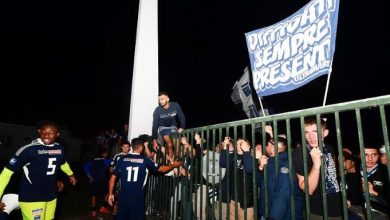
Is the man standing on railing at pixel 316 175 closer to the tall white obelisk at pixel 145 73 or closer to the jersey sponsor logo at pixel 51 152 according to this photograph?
the jersey sponsor logo at pixel 51 152

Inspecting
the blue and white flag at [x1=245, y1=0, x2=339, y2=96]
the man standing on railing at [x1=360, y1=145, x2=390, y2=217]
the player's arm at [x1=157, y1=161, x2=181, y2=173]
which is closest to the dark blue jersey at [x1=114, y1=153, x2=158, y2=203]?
the player's arm at [x1=157, y1=161, x2=181, y2=173]

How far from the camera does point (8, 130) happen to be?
104ft

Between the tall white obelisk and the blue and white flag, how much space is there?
15.2 feet

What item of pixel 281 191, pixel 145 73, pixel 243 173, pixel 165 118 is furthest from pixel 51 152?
pixel 145 73

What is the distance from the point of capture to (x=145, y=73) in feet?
27.1

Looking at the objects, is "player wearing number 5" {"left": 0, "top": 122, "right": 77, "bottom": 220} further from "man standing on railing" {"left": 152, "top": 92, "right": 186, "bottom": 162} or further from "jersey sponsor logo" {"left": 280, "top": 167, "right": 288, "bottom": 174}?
"jersey sponsor logo" {"left": 280, "top": 167, "right": 288, "bottom": 174}

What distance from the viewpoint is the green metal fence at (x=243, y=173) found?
214 centimetres

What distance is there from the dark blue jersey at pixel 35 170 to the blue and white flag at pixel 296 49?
11.8ft

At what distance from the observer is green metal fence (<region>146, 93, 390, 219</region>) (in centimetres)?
214

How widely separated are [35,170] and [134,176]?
1.68 m

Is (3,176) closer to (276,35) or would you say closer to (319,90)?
(276,35)

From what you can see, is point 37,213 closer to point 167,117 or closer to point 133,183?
point 133,183

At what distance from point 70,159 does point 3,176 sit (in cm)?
3520

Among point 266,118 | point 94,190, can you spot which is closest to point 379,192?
point 266,118
